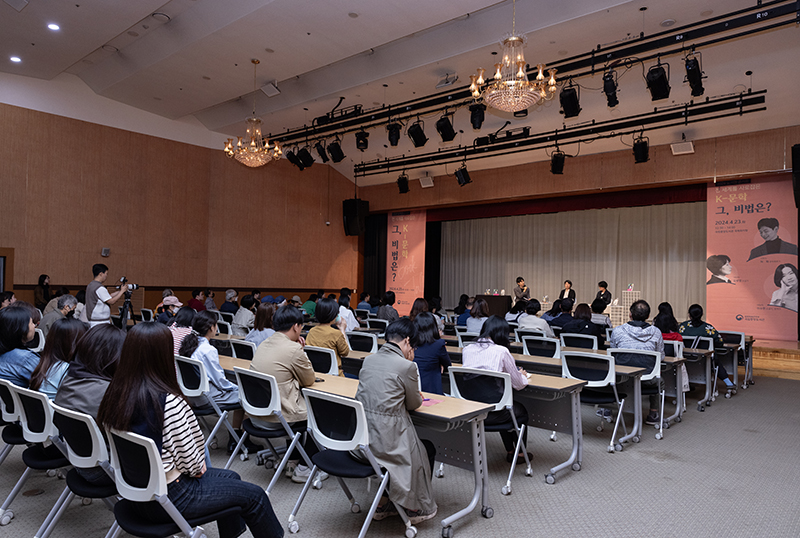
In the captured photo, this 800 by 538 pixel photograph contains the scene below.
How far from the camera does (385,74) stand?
9078mm

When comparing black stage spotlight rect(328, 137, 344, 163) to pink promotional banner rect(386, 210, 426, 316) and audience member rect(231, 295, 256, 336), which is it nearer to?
audience member rect(231, 295, 256, 336)

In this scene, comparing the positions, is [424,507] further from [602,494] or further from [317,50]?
[317,50]

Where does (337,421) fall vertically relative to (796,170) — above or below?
below

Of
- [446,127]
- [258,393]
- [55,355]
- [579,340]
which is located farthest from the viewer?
[446,127]

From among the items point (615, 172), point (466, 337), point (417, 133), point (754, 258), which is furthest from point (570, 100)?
point (754, 258)

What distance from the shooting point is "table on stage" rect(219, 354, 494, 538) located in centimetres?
290

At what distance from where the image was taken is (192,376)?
154 inches

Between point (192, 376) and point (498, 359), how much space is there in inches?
87.4

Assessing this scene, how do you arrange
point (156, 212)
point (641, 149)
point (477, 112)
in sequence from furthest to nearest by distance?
point (156, 212) → point (641, 149) → point (477, 112)

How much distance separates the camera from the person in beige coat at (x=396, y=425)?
2.77 meters

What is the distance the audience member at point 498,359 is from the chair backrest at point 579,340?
229 centimetres

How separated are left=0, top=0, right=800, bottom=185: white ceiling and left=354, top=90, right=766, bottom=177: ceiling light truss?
0.20m

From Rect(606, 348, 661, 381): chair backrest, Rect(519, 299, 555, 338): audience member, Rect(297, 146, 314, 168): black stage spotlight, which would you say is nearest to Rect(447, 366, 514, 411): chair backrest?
Rect(606, 348, 661, 381): chair backrest

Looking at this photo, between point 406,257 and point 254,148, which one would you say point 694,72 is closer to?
point 254,148
